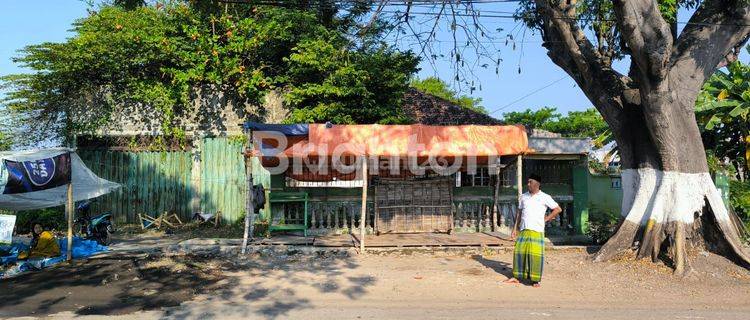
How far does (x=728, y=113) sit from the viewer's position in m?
11.5

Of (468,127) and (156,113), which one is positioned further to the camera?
(156,113)

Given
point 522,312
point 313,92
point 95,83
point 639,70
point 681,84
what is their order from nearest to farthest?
1. point 522,312
2. point 639,70
3. point 681,84
4. point 313,92
5. point 95,83

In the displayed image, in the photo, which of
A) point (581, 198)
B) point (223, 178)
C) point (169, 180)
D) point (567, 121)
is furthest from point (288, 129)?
point (567, 121)

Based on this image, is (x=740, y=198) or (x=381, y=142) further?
(x=740, y=198)

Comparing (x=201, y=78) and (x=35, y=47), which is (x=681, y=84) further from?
(x=35, y=47)

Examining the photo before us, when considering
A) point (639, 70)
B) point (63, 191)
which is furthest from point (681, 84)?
point (63, 191)

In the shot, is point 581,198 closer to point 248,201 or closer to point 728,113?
point 728,113

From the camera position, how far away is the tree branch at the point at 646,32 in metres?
7.08

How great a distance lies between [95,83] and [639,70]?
487 inches

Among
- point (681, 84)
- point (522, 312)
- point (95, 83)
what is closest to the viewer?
point (522, 312)

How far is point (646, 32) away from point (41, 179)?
9122 mm

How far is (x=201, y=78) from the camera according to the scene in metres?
13.2

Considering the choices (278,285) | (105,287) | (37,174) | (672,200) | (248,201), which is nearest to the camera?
(105,287)

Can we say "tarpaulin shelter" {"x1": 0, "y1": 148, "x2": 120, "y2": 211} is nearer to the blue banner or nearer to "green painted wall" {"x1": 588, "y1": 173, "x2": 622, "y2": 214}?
the blue banner
